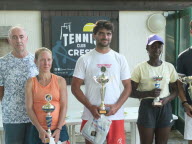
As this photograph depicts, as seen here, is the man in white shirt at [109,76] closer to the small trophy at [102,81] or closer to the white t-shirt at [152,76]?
the small trophy at [102,81]

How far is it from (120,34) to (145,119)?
271cm

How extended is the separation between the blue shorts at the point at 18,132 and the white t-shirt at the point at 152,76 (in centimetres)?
112

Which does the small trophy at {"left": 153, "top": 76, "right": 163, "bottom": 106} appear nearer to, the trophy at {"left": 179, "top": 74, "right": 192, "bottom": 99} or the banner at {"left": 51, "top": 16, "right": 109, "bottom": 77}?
the trophy at {"left": 179, "top": 74, "right": 192, "bottom": 99}

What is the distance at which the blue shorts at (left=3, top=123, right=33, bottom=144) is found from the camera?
2.79 m

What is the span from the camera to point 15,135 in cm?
280

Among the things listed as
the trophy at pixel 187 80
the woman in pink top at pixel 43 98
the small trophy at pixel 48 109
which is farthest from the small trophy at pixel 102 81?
the trophy at pixel 187 80

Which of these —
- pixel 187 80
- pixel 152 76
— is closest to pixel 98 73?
pixel 152 76

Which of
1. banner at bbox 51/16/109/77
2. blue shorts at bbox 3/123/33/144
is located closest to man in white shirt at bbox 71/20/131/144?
blue shorts at bbox 3/123/33/144

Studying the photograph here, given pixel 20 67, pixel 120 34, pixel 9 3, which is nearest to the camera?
pixel 20 67

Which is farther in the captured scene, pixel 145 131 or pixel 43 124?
pixel 145 131

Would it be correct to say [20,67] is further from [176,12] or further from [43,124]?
[176,12]

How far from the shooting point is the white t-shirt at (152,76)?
2902mm

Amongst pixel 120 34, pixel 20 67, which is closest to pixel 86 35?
pixel 120 34

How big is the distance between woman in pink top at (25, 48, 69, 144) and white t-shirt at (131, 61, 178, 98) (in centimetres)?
76
